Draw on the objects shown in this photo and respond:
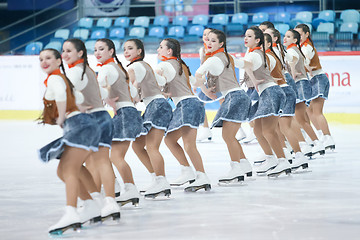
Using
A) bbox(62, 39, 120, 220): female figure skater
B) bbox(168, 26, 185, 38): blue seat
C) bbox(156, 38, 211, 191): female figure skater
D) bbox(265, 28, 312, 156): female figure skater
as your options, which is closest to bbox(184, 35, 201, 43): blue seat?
bbox(168, 26, 185, 38): blue seat

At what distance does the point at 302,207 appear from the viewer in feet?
16.6

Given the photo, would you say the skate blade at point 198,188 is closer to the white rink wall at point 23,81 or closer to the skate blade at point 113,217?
the skate blade at point 113,217

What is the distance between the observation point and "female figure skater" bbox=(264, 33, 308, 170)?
6918 mm

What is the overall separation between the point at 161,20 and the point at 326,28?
329cm

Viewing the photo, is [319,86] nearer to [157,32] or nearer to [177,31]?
[177,31]

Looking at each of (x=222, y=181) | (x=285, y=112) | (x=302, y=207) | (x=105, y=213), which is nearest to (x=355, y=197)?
(x=302, y=207)

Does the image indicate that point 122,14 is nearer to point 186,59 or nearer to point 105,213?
point 186,59

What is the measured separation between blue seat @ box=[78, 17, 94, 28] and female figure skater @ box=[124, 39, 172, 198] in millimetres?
8732

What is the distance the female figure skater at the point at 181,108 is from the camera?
581 centimetres

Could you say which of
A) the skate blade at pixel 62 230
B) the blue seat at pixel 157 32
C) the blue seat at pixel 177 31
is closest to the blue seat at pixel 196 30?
the blue seat at pixel 177 31

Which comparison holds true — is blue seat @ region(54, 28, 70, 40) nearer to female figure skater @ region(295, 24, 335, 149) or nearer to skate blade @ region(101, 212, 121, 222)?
female figure skater @ region(295, 24, 335, 149)

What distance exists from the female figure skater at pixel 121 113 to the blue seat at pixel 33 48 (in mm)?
8792

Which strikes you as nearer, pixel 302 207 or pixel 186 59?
pixel 302 207

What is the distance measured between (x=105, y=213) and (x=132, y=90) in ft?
3.56
